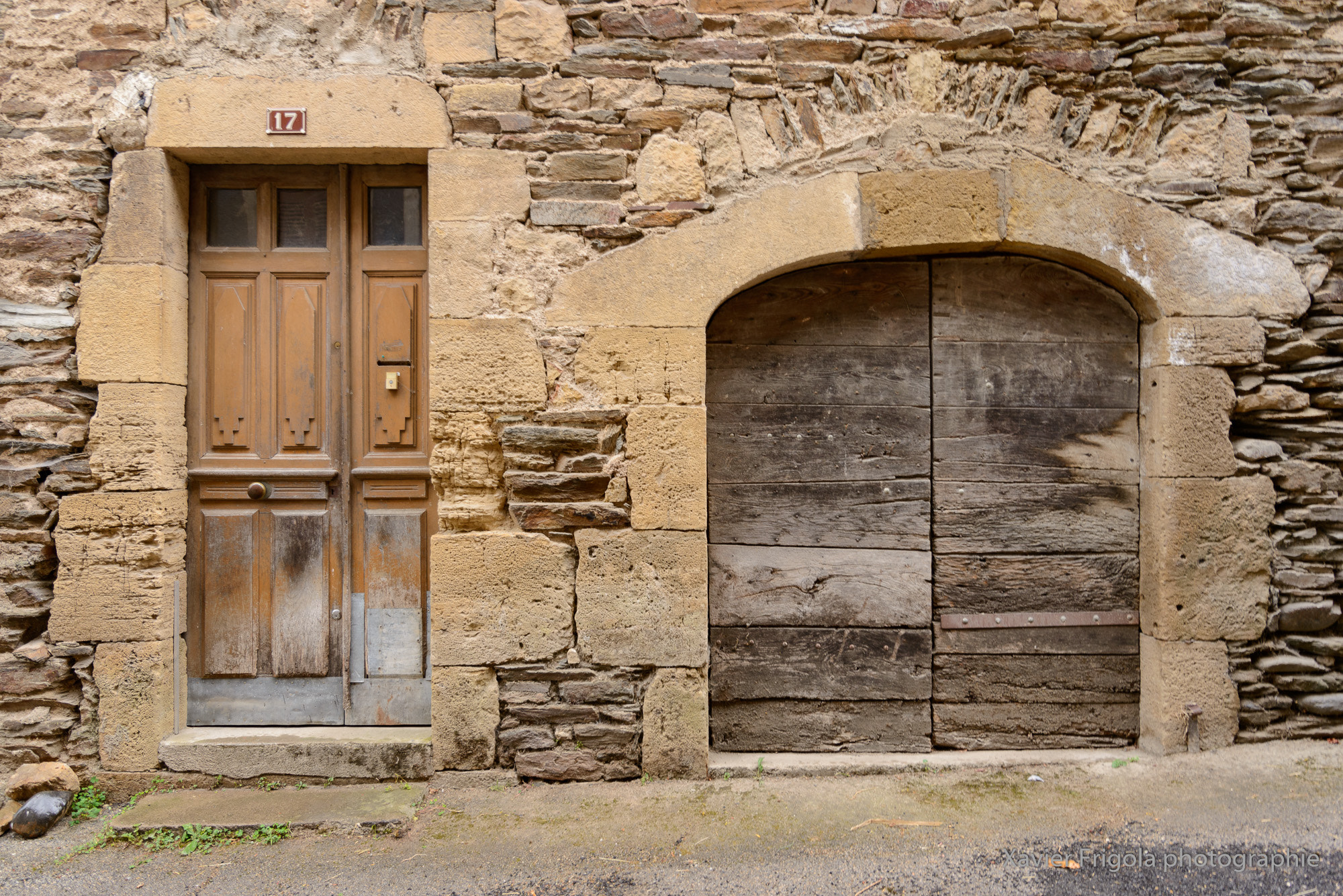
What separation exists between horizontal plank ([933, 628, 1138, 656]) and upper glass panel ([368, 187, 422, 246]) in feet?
8.65

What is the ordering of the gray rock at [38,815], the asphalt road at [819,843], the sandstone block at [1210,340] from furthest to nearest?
1. the sandstone block at [1210,340]
2. the gray rock at [38,815]
3. the asphalt road at [819,843]

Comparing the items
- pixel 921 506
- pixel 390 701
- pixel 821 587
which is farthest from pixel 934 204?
pixel 390 701

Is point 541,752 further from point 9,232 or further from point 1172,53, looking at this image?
point 1172,53

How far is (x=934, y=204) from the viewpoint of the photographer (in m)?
2.66

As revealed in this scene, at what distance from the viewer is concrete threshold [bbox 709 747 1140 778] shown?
8.88 ft

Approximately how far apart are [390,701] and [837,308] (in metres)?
2.34

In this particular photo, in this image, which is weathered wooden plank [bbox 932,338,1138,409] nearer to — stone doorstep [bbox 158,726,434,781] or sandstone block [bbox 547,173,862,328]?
sandstone block [bbox 547,173,862,328]

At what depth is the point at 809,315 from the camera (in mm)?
2832

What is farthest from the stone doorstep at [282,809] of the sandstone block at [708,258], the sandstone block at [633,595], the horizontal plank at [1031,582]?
the horizontal plank at [1031,582]

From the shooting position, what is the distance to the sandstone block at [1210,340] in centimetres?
269

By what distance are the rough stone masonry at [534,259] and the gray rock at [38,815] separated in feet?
0.52

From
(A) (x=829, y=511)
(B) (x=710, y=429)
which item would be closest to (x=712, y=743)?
(A) (x=829, y=511)

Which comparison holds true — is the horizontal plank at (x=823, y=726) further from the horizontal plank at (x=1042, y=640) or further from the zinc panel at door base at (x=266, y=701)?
the zinc panel at door base at (x=266, y=701)

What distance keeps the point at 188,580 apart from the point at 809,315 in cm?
264
